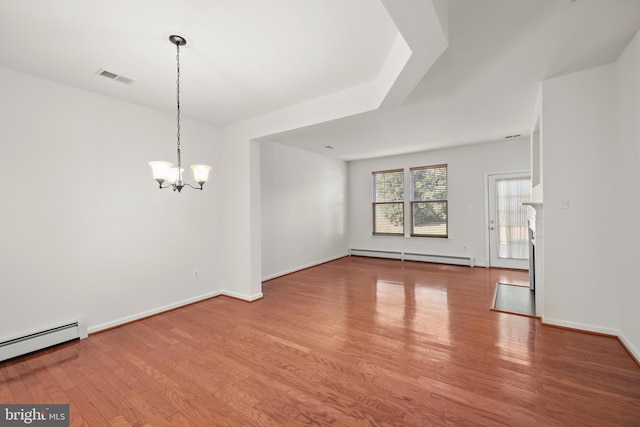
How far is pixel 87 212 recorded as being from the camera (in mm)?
3092

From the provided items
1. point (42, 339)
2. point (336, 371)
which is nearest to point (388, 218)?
point (336, 371)

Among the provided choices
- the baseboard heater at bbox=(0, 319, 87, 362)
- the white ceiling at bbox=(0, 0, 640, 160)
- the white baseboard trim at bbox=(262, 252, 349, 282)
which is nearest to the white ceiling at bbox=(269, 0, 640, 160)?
the white ceiling at bbox=(0, 0, 640, 160)

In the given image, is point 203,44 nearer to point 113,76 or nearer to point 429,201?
point 113,76

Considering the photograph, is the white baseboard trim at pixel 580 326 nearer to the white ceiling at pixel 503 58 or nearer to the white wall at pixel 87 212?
the white ceiling at pixel 503 58

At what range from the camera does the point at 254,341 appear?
2875 mm

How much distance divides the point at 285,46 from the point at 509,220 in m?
5.82

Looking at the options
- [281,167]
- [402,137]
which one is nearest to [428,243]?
[402,137]

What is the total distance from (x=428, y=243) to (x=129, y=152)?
20.4ft

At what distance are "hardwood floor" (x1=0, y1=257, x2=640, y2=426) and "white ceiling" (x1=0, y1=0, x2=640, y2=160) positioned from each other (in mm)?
2695

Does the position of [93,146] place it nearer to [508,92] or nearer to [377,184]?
[508,92]

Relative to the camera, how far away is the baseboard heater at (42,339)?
2.55 m

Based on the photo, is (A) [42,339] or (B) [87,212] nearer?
(A) [42,339]

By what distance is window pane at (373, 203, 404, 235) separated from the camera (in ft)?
23.7

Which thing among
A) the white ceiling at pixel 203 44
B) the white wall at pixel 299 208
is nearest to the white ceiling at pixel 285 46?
the white ceiling at pixel 203 44
